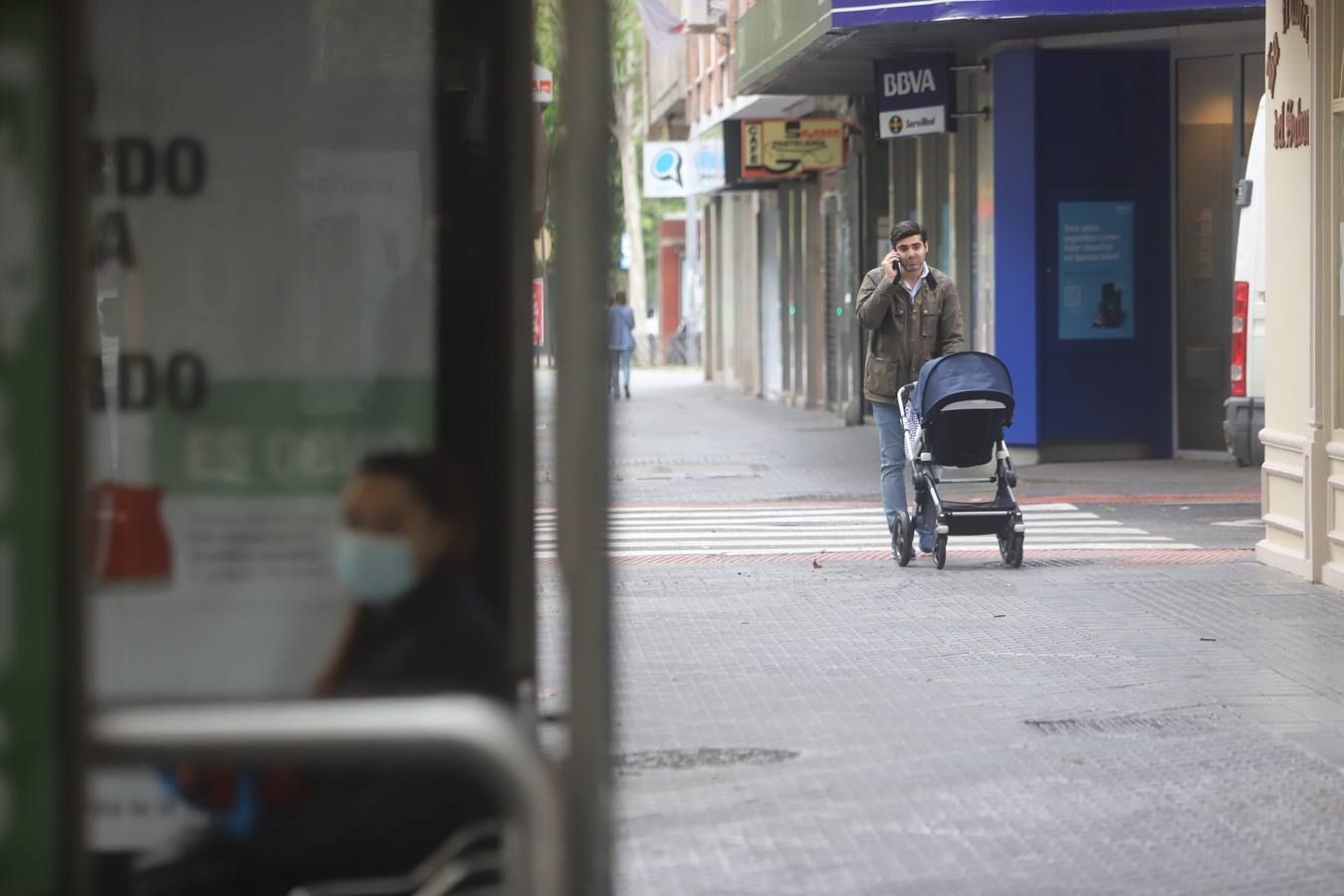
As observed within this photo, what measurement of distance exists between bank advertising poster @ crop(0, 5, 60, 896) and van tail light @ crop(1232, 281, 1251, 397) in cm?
1441

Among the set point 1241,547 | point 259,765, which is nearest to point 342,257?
point 259,765

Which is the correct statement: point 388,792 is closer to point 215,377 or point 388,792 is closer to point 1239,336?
point 215,377

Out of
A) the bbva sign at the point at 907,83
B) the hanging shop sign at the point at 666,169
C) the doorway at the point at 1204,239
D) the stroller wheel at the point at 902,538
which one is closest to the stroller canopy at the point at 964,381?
the stroller wheel at the point at 902,538

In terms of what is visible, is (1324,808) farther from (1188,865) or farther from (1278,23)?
(1278,23)

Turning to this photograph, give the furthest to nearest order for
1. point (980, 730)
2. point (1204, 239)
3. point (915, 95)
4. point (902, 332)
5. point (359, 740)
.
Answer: point (915, 95) < point (1204, 239) < point (902, 332) < point (980, 730) < point (359, 740)

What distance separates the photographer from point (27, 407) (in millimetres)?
2217

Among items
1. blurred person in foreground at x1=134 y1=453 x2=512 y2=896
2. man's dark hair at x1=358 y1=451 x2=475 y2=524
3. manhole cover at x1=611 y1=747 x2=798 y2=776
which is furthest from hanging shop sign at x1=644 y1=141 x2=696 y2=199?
blurred person in foreground at x1=134 y1=453 x2=512 y2=896

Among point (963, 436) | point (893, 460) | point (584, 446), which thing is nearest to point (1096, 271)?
point (893, 460)

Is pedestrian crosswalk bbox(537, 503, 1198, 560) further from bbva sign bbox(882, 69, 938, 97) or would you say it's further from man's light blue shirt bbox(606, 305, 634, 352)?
man's light blue shirt bbox(606, 305, 634, 352)

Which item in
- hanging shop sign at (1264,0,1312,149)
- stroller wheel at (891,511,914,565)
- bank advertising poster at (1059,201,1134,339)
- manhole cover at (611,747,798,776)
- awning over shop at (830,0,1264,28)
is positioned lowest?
manhole cover at (611,747,798,776)

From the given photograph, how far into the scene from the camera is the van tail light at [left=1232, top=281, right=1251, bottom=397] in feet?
52.1

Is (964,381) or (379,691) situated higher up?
(964,381)

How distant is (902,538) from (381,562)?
9505mm

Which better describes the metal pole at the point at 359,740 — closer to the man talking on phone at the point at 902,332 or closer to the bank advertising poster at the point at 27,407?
the bank advertising poster at the point at 27,407
